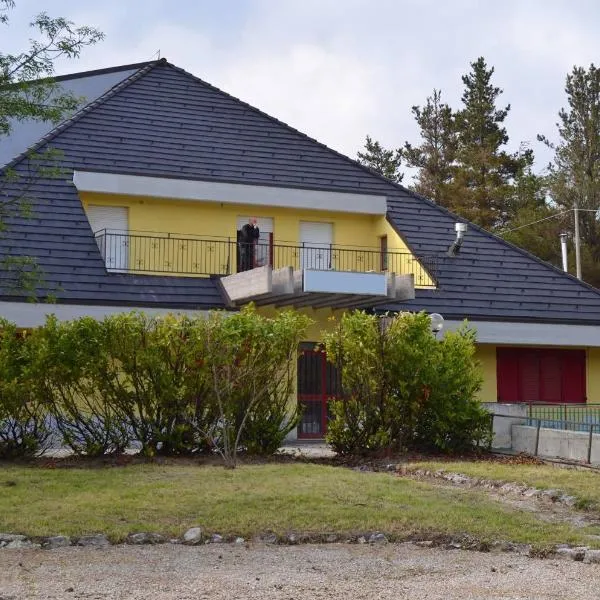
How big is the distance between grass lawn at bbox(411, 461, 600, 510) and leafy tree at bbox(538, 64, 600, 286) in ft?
128

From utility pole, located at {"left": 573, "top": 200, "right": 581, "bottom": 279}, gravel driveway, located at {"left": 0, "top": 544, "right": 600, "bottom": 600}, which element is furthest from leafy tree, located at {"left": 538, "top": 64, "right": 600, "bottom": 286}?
gravel driveway, located at {"left": 0, "top": 544, "right": 600, "bottom": 600}

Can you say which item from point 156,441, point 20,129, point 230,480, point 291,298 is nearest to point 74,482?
point 230,480

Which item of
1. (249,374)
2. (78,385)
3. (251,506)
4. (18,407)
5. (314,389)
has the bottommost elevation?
(251,506)

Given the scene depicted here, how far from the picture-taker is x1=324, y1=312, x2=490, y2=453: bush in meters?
19.5

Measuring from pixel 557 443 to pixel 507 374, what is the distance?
11.3 m

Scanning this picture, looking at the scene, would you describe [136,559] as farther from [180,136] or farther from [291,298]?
[180,136]

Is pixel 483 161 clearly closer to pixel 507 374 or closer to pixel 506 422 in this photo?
pixel 507 374

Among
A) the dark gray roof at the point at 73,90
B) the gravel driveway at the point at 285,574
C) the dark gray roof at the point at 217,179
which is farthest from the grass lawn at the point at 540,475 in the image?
the dark gray roof at the point at 73,90

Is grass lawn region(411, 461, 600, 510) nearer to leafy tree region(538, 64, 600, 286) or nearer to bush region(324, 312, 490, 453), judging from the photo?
bush region(324, 312, 490, 453)

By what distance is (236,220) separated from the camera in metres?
29.8

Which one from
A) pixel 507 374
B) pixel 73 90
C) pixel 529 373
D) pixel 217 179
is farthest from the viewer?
pixel 73 90

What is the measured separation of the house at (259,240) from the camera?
26.2 meters

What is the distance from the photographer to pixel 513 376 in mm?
30328

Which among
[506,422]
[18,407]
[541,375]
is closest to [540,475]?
[506,422]
